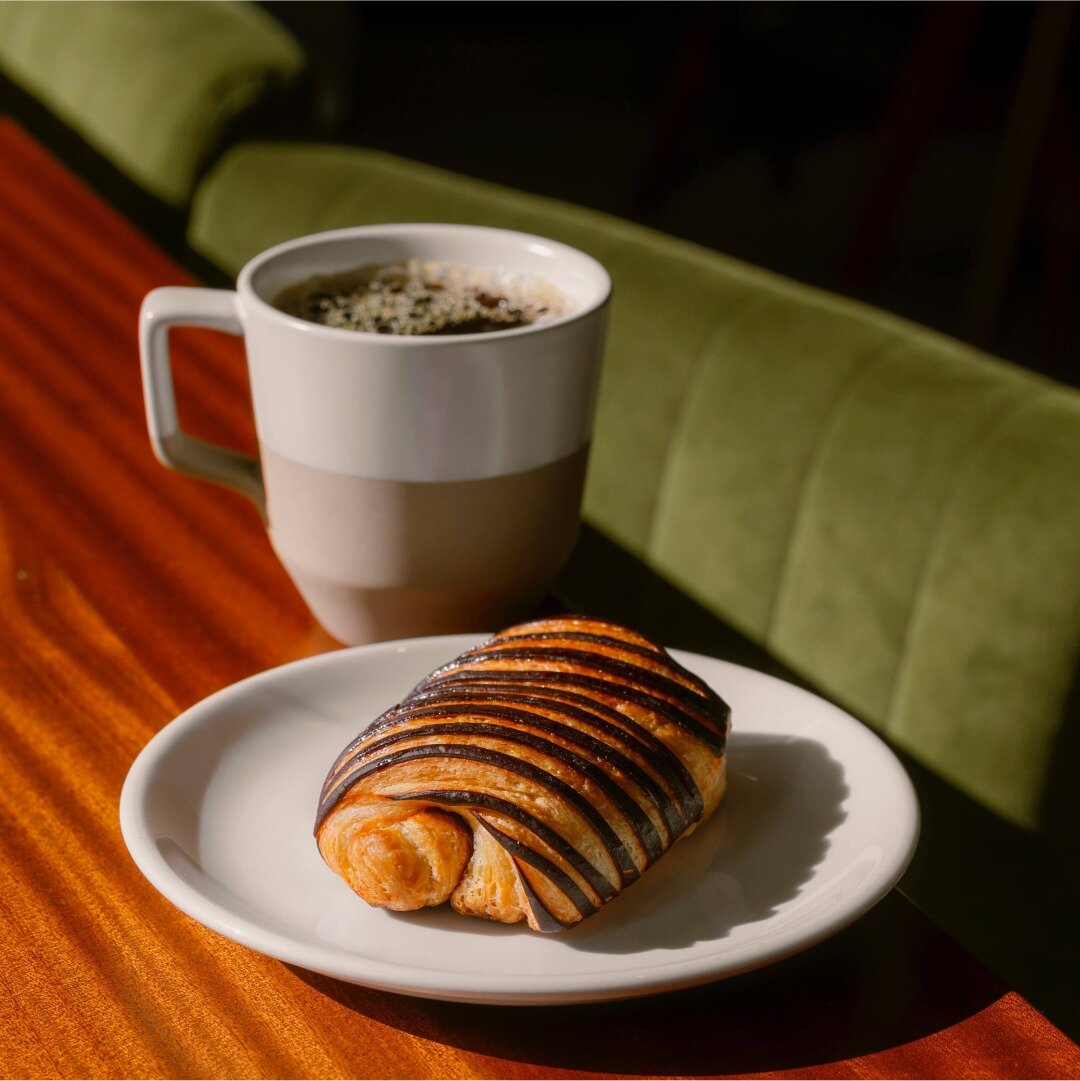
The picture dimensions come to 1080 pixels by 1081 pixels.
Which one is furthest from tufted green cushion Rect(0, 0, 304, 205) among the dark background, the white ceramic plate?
the white ceramic plate

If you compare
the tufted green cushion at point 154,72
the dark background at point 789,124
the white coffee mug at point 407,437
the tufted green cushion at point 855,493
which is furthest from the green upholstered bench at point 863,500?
the dark background at point 789,124

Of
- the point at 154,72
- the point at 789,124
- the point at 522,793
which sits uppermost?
the point at 522,793

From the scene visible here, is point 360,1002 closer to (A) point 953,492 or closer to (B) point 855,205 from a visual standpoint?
(A) point 953,492

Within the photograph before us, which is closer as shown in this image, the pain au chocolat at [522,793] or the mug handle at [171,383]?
the pain au chocolat at [522,793]

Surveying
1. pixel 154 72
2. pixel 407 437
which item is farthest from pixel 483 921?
pixel 154 72

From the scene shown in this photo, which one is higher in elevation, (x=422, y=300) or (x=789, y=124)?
(x=422, y=300)

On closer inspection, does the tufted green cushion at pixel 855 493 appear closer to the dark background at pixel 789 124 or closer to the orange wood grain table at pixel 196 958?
the orange wood grain table at pixel 196 958

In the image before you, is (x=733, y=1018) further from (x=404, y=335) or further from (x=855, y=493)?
(x=855, y=493)

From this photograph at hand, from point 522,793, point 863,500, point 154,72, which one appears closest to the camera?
point 522,793
